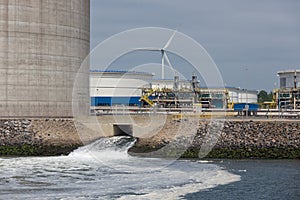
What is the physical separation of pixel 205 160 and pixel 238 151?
7.88ft

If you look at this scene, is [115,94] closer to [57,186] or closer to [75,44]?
[75,44]

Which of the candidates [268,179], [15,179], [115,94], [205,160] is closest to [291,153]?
[205,160]

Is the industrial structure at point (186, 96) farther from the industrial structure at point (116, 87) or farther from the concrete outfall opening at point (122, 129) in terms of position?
the concrete outfall opening at point (122, 129)

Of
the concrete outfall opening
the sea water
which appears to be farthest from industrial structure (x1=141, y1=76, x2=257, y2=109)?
the sea water

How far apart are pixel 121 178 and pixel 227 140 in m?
10.4

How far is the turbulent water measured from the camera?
59.0ft

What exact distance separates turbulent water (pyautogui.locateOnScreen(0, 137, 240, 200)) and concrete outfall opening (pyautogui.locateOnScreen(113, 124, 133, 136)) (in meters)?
5.09

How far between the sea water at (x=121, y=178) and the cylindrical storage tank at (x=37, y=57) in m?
5.97

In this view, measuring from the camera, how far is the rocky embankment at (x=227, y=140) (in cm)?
2916

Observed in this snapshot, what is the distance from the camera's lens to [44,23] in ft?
113

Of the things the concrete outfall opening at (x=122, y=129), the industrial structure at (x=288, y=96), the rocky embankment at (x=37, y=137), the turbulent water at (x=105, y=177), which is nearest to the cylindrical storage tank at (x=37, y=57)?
the rocky embankment at (x=37, y=137)

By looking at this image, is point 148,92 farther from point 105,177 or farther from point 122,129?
point 105,177

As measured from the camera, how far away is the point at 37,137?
31562mm

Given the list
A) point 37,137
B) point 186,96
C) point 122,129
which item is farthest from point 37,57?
point 186,96
